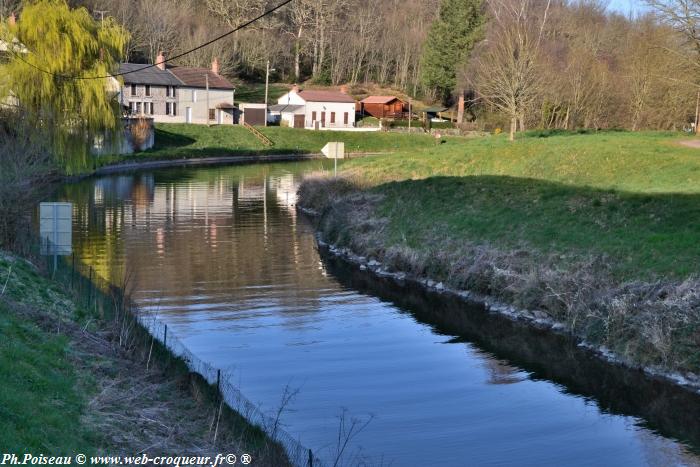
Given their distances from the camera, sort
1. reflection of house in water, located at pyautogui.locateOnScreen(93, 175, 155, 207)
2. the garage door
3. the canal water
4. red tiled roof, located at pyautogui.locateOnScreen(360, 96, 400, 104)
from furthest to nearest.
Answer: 1. red tiled roof, located at pyautogui.locateOnScreen(360, 96, 400, 104)
2. the garage door
3. reflection of house in water, located at pyautogui.locateOnScreen(93, 175, 155, 207)
4. the canal water

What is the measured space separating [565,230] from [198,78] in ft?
253

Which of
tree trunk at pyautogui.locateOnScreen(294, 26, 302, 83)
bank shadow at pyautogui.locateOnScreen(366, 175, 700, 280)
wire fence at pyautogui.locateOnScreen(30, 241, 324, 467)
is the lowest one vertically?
wire fence at pyautogui.locateOnScreen(30, 241, 324, 467)

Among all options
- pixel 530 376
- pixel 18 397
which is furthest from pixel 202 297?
pixel 18 397

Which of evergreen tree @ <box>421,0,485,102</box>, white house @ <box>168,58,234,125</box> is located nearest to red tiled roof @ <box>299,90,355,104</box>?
evergreen tree @ <box>421,0,485,102</box>

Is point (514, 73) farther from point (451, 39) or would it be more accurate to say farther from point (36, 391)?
point (36, 391)

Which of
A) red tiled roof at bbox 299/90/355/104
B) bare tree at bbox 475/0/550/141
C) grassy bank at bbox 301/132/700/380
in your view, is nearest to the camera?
grassy bank at bbox 301/132/700/380

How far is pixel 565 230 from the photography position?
82.6ft

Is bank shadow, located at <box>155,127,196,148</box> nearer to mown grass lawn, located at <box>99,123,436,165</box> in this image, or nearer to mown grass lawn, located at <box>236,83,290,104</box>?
mown grass lawn, located at <box>99,123,436,165</box>

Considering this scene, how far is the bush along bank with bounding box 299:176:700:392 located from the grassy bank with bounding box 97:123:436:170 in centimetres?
4394

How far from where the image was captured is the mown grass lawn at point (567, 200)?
877 inches

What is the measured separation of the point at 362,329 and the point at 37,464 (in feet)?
42.8

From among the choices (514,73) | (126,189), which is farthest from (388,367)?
(514,73)

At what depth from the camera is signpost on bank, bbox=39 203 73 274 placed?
21375 mm

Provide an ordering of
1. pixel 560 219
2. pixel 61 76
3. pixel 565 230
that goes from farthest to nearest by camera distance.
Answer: pixel 61 76
pixel 560 219
pixel 565 230
